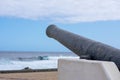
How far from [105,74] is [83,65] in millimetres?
579

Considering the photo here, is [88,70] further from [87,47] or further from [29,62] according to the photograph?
[29,62]

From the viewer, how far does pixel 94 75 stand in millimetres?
5844

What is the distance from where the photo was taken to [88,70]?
5980 millimetres

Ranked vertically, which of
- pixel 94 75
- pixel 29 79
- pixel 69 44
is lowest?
pixel 29 79

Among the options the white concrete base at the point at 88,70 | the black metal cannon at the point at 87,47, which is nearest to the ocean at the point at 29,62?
the black metal cannon at the point at 87,47

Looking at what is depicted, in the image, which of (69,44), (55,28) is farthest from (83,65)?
(55,28)

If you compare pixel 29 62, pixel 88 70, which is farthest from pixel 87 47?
pixel 29 62

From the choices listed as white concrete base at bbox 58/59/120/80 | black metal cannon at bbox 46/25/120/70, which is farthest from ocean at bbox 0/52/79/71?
white concrete base at bbox 58/59/120/80

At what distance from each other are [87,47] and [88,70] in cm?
104

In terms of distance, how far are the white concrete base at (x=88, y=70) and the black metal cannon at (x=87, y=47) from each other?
0.33 meters

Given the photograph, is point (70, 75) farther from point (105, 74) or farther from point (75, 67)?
point (105, 74)

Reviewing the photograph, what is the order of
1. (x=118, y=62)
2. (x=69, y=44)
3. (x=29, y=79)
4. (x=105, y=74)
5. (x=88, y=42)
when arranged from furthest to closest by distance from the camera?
(x=29, y=79)
(x=69, y=44)
(x=88, y=42)
(x=118, y=62)
(x=105, y=74)

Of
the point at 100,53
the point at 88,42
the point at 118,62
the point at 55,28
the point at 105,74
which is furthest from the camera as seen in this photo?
the point at 55,28

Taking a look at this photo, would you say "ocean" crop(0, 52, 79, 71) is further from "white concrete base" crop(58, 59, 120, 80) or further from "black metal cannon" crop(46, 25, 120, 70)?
"white concrete base" crop(58, 59, 120, 80)
